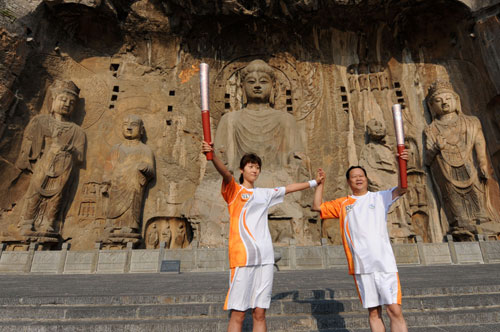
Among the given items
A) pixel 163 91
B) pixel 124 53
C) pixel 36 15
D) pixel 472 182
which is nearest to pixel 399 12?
pixel 472 182

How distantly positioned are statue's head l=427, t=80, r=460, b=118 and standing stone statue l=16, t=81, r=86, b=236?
965 centimetres

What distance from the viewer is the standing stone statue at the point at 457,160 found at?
300 inches

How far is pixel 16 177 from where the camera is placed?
790cm

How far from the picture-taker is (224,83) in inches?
403

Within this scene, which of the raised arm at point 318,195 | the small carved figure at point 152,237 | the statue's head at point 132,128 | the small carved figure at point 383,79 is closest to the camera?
the raised arm at point 318,195

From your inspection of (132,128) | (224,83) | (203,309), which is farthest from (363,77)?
(203,309)

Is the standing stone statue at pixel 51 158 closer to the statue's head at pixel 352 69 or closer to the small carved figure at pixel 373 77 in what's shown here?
the statue's head at pixel 352 69

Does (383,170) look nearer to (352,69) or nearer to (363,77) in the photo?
(363,77)

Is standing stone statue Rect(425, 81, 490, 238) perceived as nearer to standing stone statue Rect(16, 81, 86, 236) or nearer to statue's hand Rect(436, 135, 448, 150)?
statue's hand Rect(436, 135, 448, 150)

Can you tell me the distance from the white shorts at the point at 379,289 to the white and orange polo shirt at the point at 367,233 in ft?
0.10

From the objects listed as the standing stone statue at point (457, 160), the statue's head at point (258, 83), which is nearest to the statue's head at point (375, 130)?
the standing stone statue at point (457, 160)

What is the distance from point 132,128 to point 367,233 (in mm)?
8014

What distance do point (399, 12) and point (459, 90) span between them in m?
2.83

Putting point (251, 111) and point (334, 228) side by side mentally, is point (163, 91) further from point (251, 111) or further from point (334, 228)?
point (334, 228)
